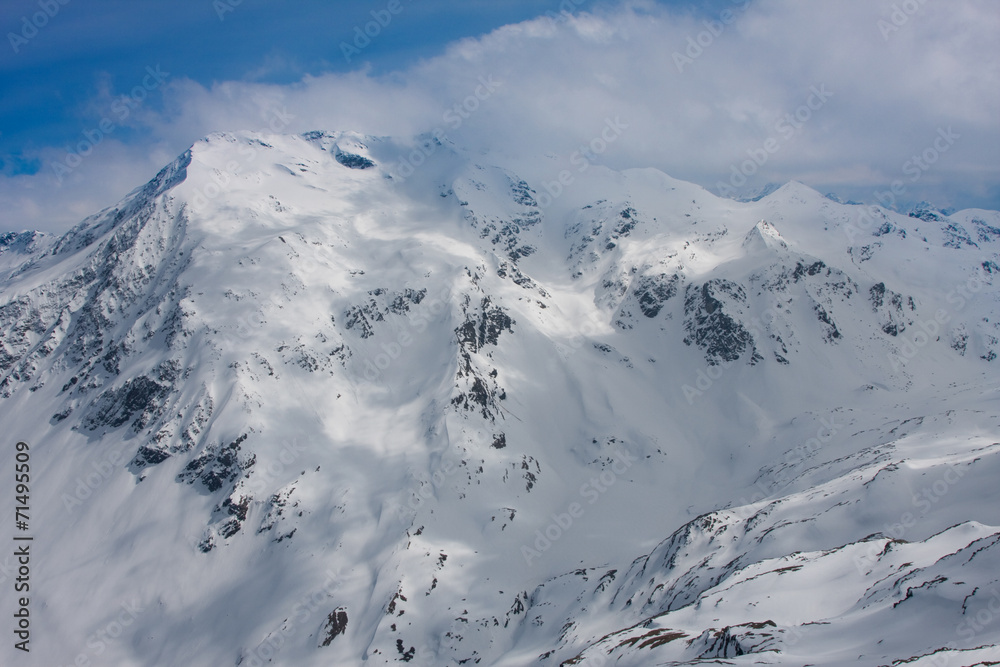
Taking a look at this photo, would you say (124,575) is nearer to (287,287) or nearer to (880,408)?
(287,287)

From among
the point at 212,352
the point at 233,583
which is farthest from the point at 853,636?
the point at 212,352

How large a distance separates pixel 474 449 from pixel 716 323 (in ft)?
298

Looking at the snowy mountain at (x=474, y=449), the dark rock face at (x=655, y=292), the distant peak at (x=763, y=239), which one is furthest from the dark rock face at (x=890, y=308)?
the dark rock face at (x=655, y=292)

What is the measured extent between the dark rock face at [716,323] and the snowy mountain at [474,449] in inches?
37.2

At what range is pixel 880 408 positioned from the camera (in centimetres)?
12506

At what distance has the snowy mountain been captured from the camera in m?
53.4

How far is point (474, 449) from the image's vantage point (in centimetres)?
11625

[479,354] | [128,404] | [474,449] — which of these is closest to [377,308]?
[479,354]

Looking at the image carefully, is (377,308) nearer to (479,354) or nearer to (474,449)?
(479,354)

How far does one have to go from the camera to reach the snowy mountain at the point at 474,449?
5338 centimetres

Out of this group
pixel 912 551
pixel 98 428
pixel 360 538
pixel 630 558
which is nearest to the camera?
pixel 912 551

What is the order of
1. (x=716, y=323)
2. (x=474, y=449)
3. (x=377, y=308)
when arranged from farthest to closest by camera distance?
1. (x=716, y=323)
2. (x=377, y=308)
3. (x=474, y=449)

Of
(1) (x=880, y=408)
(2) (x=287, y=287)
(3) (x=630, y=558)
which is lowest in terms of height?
(3) (x=630, y=558)

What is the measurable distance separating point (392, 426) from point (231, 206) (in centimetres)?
10272
